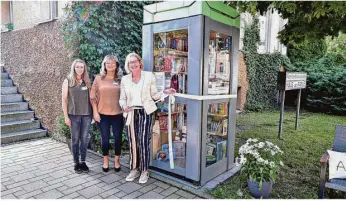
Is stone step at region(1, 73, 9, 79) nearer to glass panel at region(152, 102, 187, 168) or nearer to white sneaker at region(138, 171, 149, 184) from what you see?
glass panel at region(152, 102, 187, 168)

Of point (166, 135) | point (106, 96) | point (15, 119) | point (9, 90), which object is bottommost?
point (15, 119)

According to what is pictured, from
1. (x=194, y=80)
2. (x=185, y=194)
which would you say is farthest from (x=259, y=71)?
(x=185, y=194)

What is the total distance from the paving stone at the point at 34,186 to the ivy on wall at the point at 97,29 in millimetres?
2017

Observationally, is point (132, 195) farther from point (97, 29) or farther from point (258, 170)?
point (97, 29)

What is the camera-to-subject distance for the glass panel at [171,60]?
11.4 ft

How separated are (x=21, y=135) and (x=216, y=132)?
158 inches

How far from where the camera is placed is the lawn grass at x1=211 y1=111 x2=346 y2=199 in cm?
321

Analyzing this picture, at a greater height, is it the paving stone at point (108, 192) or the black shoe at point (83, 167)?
the black shoe at point (83, 167)

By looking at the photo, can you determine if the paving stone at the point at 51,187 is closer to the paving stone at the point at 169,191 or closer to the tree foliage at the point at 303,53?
the paving stone at the point at 169,191

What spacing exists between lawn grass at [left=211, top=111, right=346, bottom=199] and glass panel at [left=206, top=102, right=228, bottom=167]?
371 mm

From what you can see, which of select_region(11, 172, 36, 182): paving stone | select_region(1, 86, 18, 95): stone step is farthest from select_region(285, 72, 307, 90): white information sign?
select_region(1, 86, 18, 95): stone step

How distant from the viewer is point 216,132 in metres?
3.72

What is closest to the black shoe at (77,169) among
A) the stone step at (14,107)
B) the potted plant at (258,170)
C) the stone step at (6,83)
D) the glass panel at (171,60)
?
the glass panel at (171,60)

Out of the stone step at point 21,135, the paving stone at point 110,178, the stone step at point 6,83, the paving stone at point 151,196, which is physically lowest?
the paving stone at point 151,196
